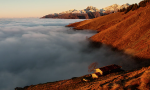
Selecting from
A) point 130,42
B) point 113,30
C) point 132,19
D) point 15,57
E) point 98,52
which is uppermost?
point 132,19

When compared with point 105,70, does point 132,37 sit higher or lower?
higher

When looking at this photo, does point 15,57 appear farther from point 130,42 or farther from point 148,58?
point 148,58

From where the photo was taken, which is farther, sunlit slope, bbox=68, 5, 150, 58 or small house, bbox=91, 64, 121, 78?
sunlit slope, bbox=68, 5, 150, 58

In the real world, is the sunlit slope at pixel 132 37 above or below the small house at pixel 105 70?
above

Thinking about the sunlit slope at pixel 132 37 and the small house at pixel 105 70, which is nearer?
the small house at pixel 105 70

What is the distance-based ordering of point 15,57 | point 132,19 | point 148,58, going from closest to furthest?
point 148,58
point 132,19
point 15,57

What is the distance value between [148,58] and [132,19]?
1596 inches

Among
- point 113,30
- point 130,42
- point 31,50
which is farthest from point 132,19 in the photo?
point 31,50

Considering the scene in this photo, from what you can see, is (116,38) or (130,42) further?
(116,38)

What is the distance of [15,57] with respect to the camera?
118 metres

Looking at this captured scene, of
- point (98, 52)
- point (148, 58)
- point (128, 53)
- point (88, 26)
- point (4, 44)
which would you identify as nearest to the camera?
point (148, 58)

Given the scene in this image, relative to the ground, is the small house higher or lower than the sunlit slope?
lower

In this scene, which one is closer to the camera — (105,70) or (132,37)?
(105,70)

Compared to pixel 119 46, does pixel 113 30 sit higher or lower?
higher
